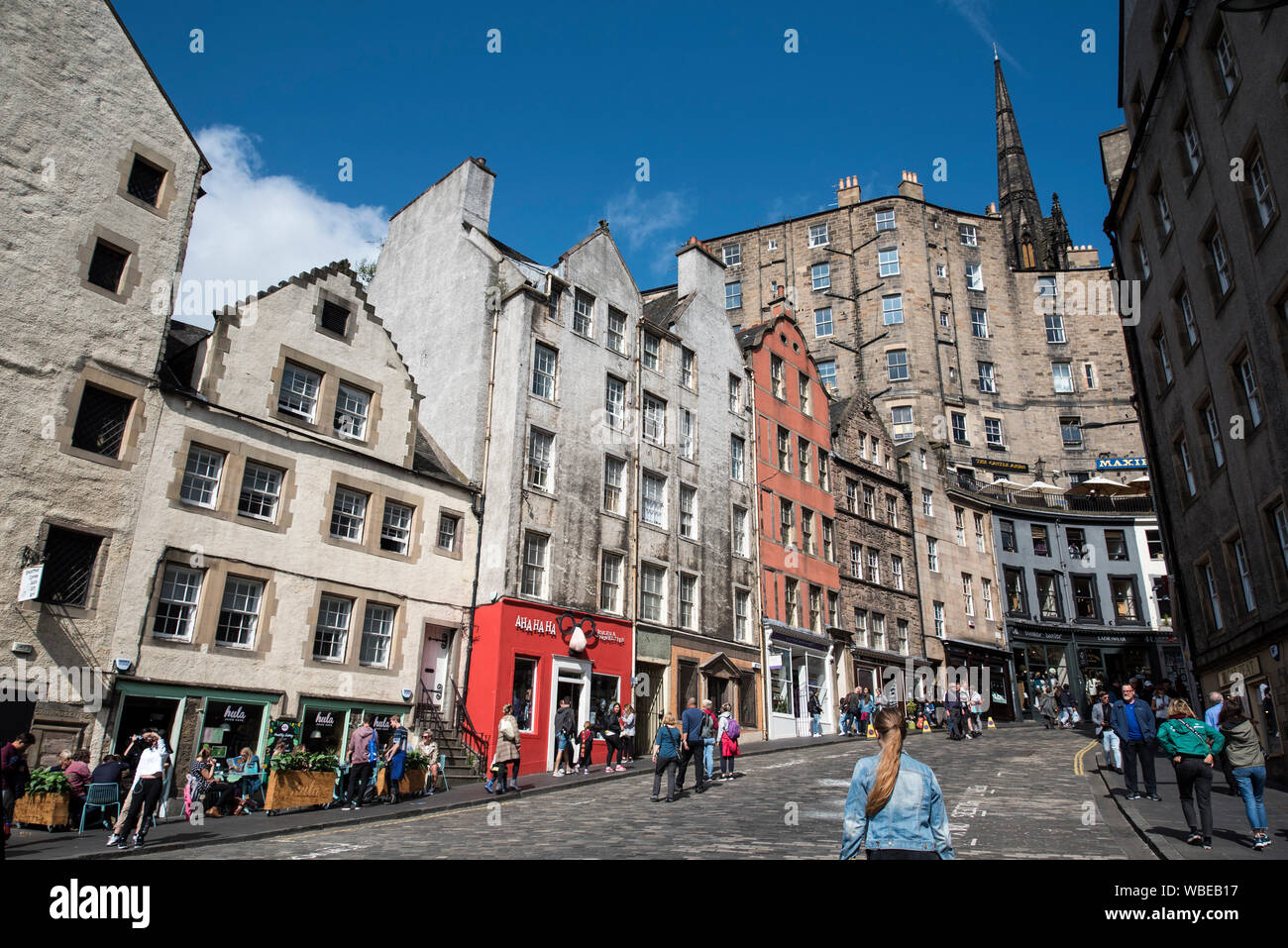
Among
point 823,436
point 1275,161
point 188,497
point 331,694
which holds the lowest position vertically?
point 331,694

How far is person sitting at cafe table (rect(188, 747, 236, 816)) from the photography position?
54.0 feet

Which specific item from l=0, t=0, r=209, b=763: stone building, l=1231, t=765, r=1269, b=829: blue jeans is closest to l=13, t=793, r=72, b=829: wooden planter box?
l=0, t=0, r=209, b=763: stone building

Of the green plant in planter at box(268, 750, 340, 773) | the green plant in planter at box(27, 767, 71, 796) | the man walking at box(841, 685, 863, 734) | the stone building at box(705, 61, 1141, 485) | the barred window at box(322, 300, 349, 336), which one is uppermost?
the stone building at box(705, 61, 1141, 485)

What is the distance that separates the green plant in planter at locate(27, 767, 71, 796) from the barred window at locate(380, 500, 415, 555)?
981 cm

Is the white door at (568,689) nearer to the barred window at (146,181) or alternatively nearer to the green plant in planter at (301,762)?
the green plant in planter at (301,762)

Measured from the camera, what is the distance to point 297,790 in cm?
1703

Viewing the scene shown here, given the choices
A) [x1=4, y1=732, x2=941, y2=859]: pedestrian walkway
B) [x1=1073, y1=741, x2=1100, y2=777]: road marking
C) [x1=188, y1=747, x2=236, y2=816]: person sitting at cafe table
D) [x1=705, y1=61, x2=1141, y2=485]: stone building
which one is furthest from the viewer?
[x1=705, y1=61, x2=1141, y2=485]: stone building

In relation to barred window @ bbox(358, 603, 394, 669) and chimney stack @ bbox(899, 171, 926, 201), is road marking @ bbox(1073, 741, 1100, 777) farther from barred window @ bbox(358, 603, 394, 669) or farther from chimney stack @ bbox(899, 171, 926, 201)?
chimney stack @ bbox(899, 171, 926, 201)

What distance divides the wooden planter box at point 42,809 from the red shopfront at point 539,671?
10855 millimetres

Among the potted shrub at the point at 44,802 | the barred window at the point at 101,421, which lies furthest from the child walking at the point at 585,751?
the barred window at the point at 101,421

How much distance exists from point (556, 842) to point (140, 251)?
16764 mm

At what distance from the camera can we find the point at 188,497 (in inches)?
790

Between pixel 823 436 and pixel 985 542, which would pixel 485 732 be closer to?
pixel 823 436
